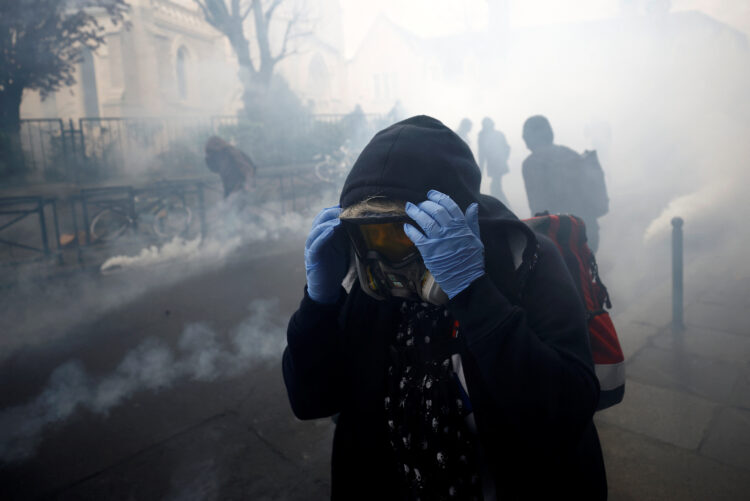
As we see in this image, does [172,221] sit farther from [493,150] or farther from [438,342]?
[438,342]

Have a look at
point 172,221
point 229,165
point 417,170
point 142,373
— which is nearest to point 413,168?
point 417,170

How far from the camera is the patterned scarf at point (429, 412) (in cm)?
129

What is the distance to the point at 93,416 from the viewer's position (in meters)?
3.79

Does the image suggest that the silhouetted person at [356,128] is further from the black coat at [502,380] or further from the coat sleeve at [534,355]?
the coat sleeve at [534,355]

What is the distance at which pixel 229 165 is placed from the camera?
1016cm

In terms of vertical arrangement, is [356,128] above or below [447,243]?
above

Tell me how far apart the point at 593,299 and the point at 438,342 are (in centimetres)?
73

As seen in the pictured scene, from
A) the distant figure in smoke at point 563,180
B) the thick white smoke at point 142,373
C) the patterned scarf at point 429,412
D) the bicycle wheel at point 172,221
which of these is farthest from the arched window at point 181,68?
the patterned scarf at point 429,412

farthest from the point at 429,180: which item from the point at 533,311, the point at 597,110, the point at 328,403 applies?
the point at 597,110

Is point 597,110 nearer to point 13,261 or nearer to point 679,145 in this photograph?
point 679,145

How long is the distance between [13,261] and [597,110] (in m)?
28.6

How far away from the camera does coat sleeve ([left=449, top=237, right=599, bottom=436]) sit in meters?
1.16

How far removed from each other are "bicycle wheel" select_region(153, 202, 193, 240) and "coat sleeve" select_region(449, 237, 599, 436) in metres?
10.5

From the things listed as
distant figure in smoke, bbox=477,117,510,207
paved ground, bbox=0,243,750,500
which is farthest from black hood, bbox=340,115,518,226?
distant figure in smoke, bbox=477,117,510,207
